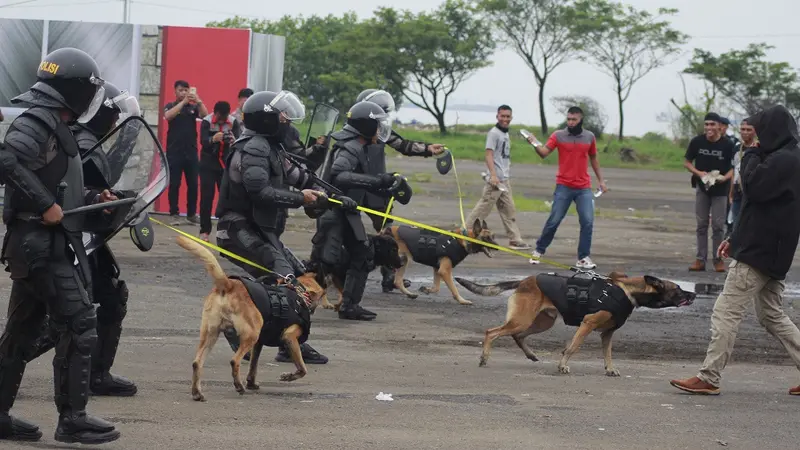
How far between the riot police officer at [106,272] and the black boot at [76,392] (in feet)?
3.12

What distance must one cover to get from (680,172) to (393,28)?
25438 mm

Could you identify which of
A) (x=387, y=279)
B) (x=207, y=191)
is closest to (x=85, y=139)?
(x=387, y=279)

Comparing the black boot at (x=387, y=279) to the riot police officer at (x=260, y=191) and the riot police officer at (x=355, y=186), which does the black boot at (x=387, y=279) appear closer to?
the riot police officer at (x=355, y=186)

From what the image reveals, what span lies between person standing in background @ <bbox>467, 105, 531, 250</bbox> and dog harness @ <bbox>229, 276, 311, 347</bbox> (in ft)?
30.6

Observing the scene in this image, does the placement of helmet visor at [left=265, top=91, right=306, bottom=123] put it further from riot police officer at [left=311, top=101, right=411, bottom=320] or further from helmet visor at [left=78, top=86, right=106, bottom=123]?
helmet visor at [left=78, top=86, right=106, bottom=123]

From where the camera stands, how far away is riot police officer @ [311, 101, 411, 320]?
1097 centimetres

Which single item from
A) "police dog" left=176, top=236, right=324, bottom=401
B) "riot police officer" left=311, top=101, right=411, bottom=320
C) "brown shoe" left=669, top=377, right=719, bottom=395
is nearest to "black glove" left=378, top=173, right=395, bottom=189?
"riot police officer" left=311, top=101, right=411, bottom=320

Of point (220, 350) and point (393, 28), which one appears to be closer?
point (220, 350)

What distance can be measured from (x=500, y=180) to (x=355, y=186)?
21.9ft

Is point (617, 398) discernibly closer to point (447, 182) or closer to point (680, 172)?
point (447, 182)

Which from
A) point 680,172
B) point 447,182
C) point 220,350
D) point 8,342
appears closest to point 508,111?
point 220,350

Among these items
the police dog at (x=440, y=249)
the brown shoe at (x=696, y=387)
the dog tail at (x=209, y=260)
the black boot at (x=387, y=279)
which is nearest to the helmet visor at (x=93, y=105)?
the dog tail at (x=209, y=260)

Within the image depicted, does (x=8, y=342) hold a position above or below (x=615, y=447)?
above

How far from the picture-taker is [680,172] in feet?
160
